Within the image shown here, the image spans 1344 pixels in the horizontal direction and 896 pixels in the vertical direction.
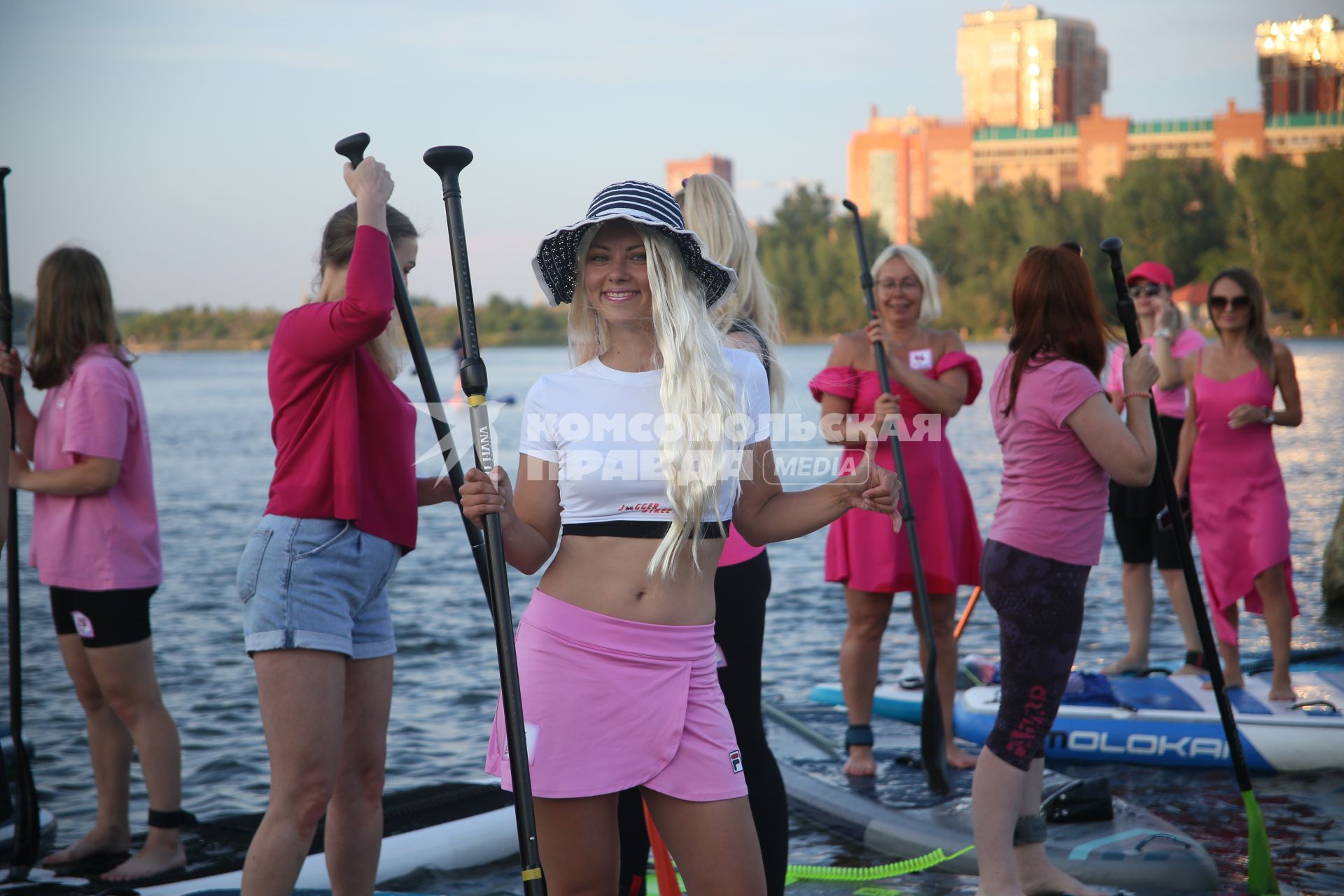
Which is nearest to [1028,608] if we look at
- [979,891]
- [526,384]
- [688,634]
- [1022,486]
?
[1022,486]

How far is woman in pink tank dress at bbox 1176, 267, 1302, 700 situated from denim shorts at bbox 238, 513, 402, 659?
14.6ft

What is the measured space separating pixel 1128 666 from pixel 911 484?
2310 mm

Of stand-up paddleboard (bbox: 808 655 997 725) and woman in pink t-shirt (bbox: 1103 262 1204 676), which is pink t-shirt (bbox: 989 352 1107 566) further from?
woman in pink t-shirt (bbox: 1103 262 1204 676)

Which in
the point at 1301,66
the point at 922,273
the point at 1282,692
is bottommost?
the point at 1282,692

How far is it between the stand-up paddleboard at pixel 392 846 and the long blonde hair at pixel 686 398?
2.27 metres

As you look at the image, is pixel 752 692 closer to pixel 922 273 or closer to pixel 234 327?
pixel 922 273

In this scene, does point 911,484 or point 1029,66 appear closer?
point 911,484

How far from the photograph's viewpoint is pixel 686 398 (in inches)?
99.3

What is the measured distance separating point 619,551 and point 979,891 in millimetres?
1892

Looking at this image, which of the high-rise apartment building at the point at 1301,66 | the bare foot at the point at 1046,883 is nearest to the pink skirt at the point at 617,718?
the bare foot at the point at 1046,883

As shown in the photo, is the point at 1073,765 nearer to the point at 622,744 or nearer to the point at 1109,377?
the point at 1109,377

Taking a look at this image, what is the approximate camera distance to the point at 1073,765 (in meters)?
5.62

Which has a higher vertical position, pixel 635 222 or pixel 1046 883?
pixel 635 222

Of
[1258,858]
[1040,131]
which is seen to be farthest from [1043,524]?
[1040,131]
